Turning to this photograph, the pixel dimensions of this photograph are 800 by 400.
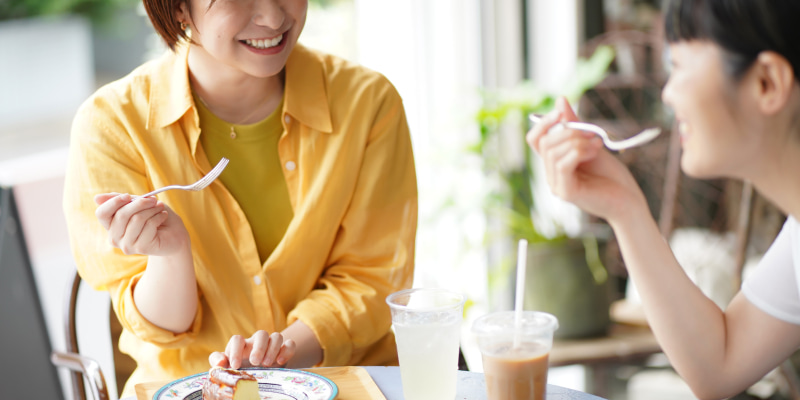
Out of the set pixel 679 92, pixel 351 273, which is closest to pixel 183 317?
pixel 351 273

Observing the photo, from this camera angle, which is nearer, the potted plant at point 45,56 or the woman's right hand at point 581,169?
the woman's right hand at point 581,169

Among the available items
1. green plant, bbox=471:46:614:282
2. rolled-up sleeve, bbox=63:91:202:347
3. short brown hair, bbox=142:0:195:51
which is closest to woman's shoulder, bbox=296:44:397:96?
short brown hair, bbox=142:0:195:51

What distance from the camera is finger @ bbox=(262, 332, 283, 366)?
1.24 meters

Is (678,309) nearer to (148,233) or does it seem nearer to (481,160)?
(148,233)

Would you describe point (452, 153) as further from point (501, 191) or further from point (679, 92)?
point (679, 92)

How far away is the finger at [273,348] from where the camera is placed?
124 centimetres

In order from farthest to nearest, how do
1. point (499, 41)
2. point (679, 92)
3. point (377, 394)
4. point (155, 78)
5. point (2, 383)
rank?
1. point (499, 41)
2. point (2, 383)
3. point (155, 78)
4. point (377, 394)
5. point (679, 92)

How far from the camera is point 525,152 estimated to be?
2943 millimetres

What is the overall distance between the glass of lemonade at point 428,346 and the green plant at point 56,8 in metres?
1.66

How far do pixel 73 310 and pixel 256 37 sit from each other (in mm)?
683

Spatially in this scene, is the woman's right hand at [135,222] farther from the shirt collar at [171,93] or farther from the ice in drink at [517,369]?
the ice in drink at [517,369]

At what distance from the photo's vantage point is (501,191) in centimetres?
299

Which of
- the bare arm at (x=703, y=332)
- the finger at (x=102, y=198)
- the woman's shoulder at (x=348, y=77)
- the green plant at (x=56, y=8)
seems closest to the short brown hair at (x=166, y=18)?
the woman's shoulder at (x=348, y=77)

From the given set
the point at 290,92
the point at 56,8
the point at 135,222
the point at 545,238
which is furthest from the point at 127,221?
the point at 545,238
